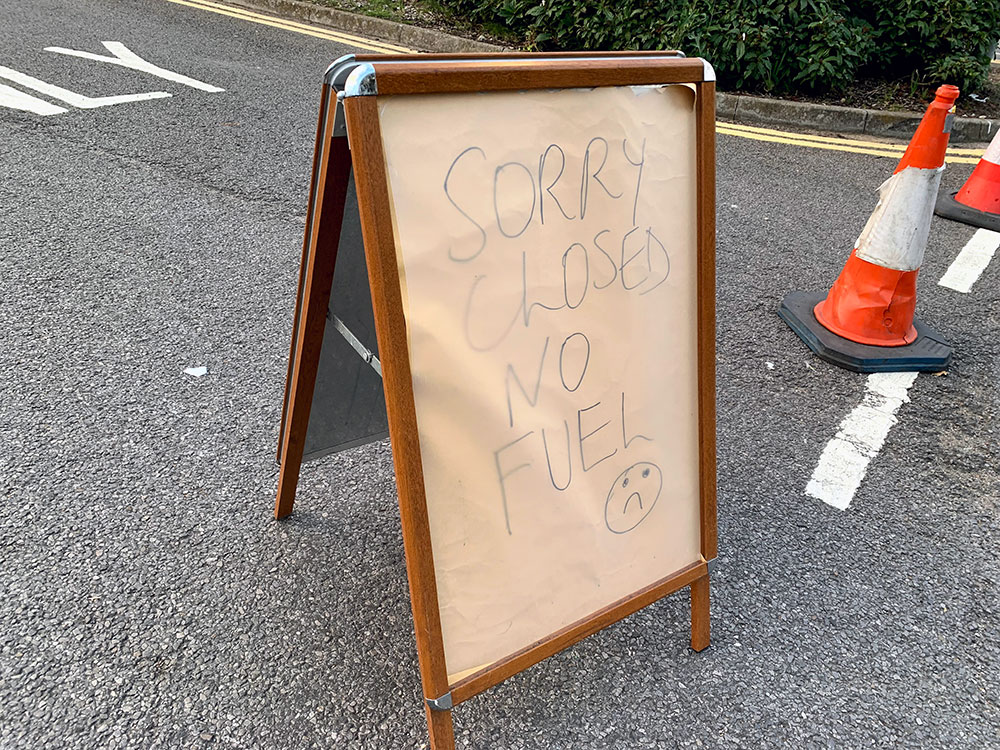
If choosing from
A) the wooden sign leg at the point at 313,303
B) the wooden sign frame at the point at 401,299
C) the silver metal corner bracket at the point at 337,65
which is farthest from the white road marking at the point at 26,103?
the silver metal corner bracket at the point at 337,65

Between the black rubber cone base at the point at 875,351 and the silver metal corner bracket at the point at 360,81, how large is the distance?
9.41ft

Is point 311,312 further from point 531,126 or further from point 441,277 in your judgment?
point 531,126

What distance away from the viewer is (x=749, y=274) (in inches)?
173

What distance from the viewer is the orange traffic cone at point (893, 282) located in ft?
11.8

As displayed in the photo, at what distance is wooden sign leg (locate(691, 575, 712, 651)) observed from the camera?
218 cm

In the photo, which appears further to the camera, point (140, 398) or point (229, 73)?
point (229, 73)

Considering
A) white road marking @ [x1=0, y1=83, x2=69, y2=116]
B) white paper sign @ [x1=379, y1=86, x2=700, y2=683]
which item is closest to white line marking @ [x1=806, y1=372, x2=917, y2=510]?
white paper sign @ [x1=379, y1=86, x2=700, y2=683]

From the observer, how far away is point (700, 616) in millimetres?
2207

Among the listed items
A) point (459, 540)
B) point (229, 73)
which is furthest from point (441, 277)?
point (229, 73)

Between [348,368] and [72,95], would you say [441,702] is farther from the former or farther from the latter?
[72,95]

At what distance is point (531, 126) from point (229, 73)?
642 cm

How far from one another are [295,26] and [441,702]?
907 cm

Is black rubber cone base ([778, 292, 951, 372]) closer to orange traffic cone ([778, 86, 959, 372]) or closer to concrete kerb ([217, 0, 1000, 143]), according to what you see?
orange traffic cone ([778, 86, 959, 372])

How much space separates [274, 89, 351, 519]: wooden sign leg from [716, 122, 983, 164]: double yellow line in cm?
527
